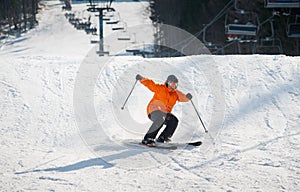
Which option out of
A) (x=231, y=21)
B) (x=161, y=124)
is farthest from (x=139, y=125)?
(x=231, y=21)

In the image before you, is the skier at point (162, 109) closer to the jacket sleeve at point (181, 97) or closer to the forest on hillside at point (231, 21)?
the jacket sleeve at point (181, 97)

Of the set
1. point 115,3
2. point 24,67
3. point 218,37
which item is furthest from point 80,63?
point 115,3

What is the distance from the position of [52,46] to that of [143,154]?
32769mm

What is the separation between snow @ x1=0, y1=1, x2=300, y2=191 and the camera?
509cm

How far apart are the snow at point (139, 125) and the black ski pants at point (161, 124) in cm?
38

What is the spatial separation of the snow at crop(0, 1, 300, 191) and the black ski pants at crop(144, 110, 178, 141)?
0.38 metres

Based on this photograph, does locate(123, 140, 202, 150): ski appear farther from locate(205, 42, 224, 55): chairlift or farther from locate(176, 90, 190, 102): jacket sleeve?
locate(205, 42, 224, 55): chairlift

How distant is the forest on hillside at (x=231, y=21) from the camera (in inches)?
854

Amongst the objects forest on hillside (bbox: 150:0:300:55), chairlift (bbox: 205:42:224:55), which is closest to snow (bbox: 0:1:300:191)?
chairlift (bbox: 205:42:224:55)

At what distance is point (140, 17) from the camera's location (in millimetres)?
54906

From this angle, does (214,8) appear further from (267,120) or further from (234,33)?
(267,120)

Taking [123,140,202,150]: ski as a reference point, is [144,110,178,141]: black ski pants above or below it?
above

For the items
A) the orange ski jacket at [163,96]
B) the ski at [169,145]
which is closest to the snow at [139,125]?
the ski at [169,145]

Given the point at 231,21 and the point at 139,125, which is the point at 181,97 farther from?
the point at 231,21
